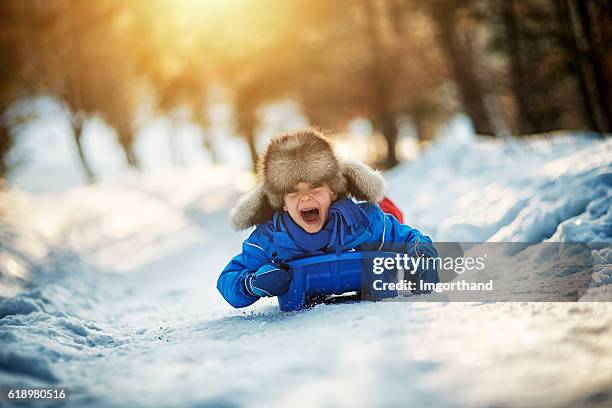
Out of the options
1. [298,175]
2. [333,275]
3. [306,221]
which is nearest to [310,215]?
[306,221]

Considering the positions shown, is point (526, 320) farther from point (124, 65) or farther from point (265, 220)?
point (124, 65)

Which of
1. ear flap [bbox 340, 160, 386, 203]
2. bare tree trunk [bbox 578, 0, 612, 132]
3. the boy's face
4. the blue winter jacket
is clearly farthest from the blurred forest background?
the boy's face

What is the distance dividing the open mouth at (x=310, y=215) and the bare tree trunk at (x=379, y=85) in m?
11.9

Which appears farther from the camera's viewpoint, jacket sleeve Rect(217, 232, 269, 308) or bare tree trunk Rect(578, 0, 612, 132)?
bare tree trunk Rect(578, 0, 612, 132)

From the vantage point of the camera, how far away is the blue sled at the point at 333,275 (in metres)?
3.05

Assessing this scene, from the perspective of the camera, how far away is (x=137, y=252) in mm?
9172

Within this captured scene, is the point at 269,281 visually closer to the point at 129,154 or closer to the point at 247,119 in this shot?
the point at 247,119

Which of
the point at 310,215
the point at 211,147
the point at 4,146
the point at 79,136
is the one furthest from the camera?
the point at 211,147

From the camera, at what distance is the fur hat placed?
3164 millimetres

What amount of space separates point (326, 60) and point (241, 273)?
1426cm

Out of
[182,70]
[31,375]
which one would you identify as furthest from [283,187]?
[182,70]

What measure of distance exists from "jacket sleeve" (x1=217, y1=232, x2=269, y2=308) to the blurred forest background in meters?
8.00

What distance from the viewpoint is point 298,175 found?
3139mm

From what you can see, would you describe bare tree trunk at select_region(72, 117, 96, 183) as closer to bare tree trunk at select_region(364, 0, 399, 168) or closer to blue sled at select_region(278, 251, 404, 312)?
bare tree trunk at select_region(364, 0, 399, 168)
